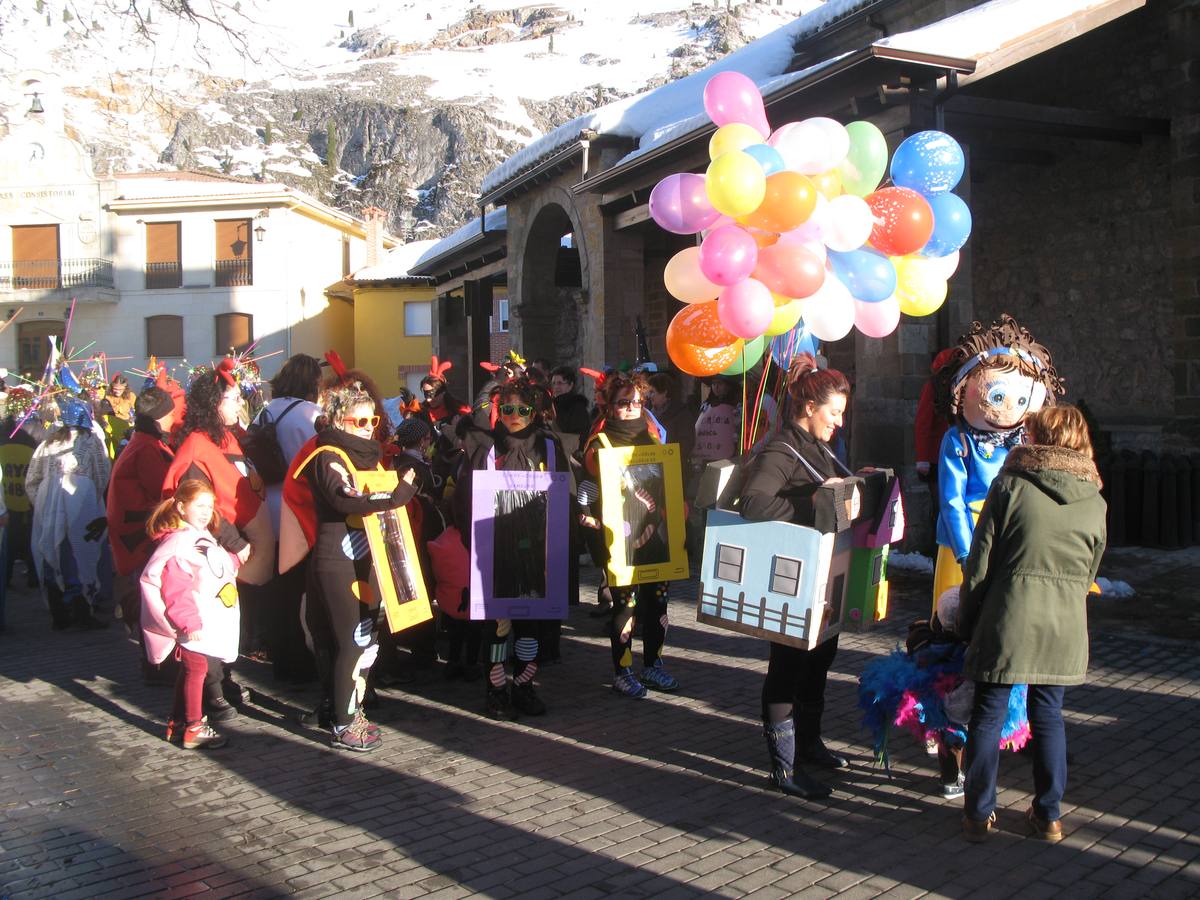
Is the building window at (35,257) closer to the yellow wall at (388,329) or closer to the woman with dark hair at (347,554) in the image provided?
the yellow wall at (388,329)

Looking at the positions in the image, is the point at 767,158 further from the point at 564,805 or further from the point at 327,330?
the point at 327,330

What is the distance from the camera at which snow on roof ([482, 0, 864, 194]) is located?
1333cm

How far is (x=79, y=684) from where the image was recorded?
6117mm

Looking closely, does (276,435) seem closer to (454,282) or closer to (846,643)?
(846,643)

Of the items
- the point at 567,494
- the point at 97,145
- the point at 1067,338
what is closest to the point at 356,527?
the point at 567,494

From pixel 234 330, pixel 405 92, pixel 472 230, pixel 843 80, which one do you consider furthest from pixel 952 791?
pixel 405 92

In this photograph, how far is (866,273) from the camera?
16.6 feet

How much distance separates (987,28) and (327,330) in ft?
105

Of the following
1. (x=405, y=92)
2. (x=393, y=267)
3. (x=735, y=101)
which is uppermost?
(x=405, y=92)

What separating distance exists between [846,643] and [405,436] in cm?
302

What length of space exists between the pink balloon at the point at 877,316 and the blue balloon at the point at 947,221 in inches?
13.9

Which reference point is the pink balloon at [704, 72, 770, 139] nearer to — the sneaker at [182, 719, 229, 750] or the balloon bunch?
the balloon bunch

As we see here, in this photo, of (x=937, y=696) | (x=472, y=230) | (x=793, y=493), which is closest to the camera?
(x=937, y=696)

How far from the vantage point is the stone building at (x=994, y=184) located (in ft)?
28.9
